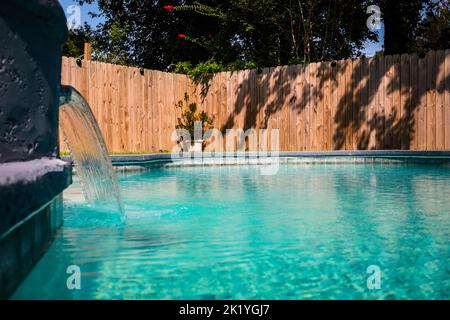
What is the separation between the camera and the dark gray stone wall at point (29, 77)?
5.97 feet

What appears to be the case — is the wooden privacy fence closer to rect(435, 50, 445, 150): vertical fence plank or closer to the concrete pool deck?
rect(435, 50, 445, 150): vertical fence plank

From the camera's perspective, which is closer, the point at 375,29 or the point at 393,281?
the point at 393,281

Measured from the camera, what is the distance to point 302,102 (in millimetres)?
11430

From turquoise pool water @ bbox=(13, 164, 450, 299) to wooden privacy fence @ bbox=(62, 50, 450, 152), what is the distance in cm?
489

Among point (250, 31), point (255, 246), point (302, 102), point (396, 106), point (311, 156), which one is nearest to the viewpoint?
point (255, 246)

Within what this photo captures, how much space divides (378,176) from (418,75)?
367 cm

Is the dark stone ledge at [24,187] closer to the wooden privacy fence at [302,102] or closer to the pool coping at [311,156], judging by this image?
the pool coping at [311,156]

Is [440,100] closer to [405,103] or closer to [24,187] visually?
[405,103]

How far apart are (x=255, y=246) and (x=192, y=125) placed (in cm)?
958

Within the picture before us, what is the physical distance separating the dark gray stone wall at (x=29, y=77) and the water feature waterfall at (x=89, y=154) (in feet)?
3.17

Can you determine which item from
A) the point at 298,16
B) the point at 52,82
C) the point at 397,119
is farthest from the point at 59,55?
the point at 298,16

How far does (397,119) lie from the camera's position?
34.0ft

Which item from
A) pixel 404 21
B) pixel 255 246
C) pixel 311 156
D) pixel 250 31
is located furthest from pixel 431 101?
pixel 255 246
